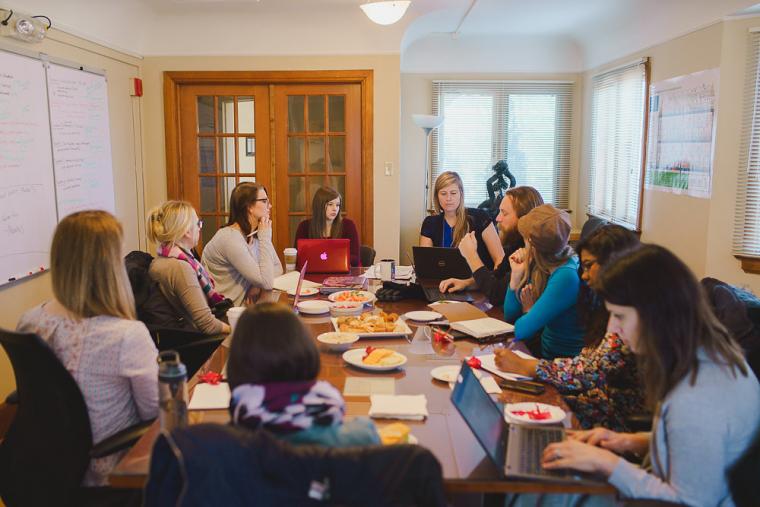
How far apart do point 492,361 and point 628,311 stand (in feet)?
2.37

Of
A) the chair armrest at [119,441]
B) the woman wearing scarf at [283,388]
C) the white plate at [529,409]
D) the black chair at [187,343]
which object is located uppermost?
the woman wearing scarf at [283,388]

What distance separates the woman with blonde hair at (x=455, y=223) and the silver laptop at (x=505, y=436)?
215 centimetres

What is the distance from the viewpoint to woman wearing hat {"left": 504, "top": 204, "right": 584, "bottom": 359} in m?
2.38

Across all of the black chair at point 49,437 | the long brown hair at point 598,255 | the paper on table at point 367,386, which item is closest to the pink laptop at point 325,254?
the long brown hair at point 598,255

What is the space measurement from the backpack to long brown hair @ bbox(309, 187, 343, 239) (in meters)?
1.44

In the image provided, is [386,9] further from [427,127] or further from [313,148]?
[427,127]

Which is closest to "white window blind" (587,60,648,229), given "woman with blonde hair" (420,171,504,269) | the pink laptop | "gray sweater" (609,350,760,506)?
"woman with blonde hair" (420,171,504,269)

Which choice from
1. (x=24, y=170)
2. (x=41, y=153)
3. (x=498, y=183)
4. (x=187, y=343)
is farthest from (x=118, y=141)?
(x=498, y=183)

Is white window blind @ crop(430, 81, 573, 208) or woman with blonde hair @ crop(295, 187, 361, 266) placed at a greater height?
white window blind @ crop(430, 81, 573, 208)

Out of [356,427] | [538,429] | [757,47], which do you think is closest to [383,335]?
[538,429]

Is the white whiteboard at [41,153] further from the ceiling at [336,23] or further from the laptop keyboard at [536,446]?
the laptop keyboard at [536,446]

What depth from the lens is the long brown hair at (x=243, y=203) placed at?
3.60 meters

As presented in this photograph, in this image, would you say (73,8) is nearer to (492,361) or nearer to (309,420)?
(492,361)

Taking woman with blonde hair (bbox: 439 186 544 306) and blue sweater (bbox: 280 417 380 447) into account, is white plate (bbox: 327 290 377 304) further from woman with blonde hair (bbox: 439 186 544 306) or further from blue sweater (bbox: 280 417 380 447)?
blue sweater (bbox: 280 417 380 447)
